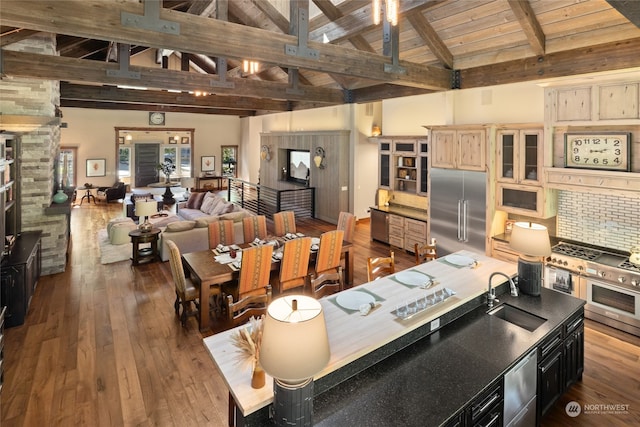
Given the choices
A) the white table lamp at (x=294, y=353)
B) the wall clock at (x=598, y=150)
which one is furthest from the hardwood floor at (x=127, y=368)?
the wall clock at (x=598, y=150)

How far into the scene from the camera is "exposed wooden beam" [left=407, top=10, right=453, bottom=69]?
5881mm

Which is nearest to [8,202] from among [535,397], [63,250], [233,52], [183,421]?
[63,250]

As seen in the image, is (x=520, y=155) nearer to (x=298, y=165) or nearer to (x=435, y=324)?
(x=435, y=324)

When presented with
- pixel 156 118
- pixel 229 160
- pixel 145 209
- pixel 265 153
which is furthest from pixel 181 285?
pixel 229 160

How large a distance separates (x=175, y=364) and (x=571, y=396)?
3.85 meters

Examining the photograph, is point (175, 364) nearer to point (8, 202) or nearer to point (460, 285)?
point (460, 285)

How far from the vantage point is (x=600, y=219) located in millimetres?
4828

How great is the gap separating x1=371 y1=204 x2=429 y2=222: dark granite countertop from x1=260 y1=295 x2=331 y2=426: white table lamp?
237 inches

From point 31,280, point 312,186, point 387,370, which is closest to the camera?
point 387,370

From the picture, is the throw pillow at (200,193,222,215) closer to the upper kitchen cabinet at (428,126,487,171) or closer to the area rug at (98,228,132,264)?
the area rug at (98,228,132,264)

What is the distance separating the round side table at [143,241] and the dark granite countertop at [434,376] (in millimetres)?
5942

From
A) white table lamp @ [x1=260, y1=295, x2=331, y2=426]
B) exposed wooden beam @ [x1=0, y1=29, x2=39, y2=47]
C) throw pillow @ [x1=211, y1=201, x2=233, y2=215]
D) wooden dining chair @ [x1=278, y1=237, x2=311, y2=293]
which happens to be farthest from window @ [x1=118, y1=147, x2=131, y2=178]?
white table lamp @ [x1=260, y1=295, x2=331, y2=426]

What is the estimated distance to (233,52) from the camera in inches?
156

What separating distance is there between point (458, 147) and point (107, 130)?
45.2 feet
